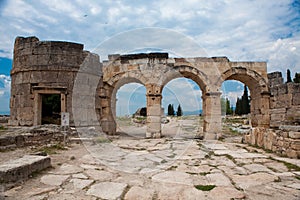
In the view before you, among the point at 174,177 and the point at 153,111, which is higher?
the point at 153,111

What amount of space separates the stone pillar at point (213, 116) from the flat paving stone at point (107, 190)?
7.44m

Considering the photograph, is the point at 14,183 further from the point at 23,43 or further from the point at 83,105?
the point at 23,43

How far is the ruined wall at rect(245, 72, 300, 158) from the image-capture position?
540 centimetres

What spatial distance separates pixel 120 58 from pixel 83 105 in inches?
134

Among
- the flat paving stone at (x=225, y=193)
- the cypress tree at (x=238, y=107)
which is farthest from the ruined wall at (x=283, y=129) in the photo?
the cypress tree at (x=238, y=107)

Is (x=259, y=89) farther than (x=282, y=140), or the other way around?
(x=259, y=89)

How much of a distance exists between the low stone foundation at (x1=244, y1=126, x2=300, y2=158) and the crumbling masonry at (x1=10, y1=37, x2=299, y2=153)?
10.4ft

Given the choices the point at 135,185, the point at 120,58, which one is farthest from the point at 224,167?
the point at 120,58

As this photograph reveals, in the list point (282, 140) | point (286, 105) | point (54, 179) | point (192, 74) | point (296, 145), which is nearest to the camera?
point (54, 179)

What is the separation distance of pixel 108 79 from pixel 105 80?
0.64 feet

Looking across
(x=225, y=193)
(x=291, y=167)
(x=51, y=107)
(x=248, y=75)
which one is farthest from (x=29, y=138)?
(x=248, y=75)

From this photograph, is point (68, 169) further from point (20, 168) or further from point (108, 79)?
point (108, 79)

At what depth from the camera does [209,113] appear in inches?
405

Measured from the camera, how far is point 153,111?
10406 mm
